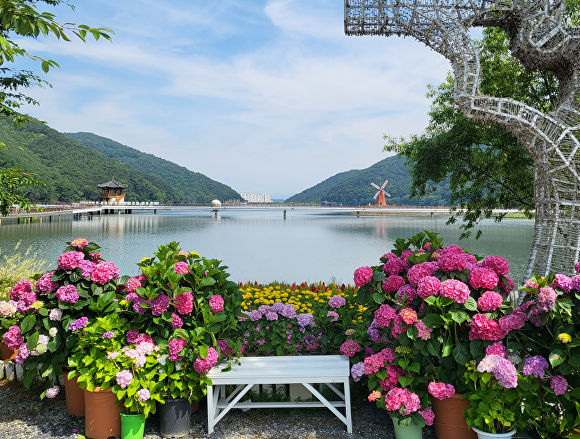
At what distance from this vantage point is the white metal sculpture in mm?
4578

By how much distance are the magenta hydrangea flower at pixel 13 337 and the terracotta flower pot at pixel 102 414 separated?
2.45 ft

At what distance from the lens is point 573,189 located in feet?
15.0

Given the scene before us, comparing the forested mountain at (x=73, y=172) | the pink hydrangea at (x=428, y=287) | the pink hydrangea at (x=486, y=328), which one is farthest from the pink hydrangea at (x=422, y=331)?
the forested mountain at (x=73, y=172)

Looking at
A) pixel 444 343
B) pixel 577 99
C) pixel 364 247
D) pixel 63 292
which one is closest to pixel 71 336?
pixel 63 292

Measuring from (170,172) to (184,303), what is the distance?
436 feet

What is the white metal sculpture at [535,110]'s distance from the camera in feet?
15.0

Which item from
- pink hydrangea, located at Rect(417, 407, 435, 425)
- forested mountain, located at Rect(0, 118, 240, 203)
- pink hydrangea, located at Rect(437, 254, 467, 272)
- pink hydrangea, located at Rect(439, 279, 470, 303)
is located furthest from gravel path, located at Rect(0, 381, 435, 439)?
forested mountain, located at Rect(0, 118, 240, 203)

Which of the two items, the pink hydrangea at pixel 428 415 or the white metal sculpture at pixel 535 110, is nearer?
the pink hydrangea at pixel 428 415

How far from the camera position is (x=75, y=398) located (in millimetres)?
3109

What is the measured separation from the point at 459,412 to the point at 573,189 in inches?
133

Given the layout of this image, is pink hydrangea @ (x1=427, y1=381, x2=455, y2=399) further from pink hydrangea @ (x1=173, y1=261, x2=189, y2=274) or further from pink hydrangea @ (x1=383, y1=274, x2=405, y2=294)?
pink hydrangea @ (x1=173, y1=261, x2=189, y2=274)

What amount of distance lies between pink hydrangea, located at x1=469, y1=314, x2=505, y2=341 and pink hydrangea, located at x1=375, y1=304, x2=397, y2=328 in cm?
52

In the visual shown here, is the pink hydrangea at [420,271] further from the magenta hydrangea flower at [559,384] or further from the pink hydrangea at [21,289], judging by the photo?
the pink hydrangea at [21,289]

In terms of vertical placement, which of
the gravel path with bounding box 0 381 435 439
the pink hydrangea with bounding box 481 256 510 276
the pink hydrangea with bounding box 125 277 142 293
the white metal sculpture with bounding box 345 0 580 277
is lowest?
the gravel path with bounding box 0 381 435 439
